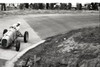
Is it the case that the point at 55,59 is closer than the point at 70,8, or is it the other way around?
the point at 55,59

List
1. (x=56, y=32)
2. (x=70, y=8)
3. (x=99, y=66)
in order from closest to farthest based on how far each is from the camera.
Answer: (x=99, y=66), (x=56, y=32), (x=70, y=8)

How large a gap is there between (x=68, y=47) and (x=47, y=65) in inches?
75.3

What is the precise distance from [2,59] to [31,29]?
7935 millimetres

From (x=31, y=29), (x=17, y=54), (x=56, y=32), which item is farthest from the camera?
(x=31, y=29)

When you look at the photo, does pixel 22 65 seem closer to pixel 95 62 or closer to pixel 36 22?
pixel 95 62

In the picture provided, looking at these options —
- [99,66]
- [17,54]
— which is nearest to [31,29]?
[17,54]

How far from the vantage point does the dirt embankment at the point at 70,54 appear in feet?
33.4

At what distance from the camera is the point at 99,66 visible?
31.0ft

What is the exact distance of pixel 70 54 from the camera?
36.7 feet

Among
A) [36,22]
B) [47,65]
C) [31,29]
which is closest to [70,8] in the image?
[36,22]

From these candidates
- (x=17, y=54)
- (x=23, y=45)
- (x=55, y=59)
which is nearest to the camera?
(x=55, y=59)

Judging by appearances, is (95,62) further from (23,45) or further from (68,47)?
(23,45)

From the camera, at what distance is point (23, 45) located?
15.4m

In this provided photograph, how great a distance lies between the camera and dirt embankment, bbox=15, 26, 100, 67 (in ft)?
33.4
